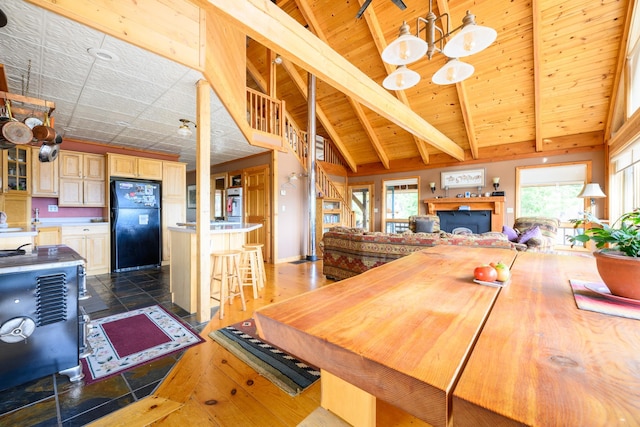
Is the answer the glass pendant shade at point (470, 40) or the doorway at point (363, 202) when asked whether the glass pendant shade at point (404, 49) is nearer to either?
the glass pendant shade at point (470, 40)

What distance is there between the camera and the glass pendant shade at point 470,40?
7.45ft

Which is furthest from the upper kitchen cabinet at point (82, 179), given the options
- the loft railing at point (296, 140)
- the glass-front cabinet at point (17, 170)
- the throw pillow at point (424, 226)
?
the throw pillow at point (424, 226)

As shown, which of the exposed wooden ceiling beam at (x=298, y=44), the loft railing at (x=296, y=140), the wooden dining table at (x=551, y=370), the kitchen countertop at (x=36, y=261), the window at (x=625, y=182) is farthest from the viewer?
the loft railing at (x=296, y=140)

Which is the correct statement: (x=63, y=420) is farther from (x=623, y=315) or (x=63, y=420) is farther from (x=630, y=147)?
(x=630, y=147)

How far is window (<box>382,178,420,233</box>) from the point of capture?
844cm

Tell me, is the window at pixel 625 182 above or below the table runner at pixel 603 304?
above

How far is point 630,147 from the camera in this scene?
4527 millimetres

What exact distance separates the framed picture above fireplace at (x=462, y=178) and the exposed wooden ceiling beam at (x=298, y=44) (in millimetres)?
4340

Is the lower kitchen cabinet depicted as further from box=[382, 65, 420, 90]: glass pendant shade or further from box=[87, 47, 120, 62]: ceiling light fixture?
box=[382, 65, 420, 90]: glass pendant shade

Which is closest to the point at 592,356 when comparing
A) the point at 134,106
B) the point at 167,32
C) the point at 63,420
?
the point at 63,420

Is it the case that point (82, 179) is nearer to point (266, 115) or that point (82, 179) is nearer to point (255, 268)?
point (266, 115)

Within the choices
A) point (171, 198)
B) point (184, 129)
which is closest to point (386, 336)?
point (184, 129)

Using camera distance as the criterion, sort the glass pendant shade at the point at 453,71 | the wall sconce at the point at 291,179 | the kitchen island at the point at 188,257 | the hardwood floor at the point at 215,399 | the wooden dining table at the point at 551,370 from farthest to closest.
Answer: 1. the wall sconce at the point at 291,179
2. the kitchen island at the point at 188,257
3. the glass pendant shade at the point at 453,71
4. the hardwood floor at the point at 215,399
5. the wooden dining table at the point at 551,370

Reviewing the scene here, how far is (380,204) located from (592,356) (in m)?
8.57
